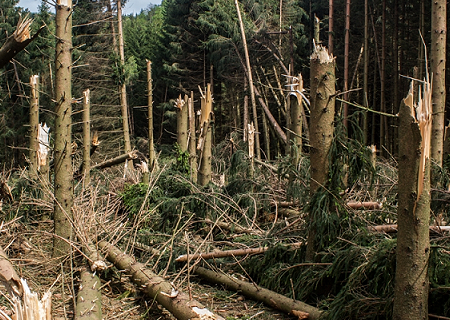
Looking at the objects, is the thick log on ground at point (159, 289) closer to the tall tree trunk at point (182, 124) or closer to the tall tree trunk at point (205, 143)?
the tall tree trunk at point (205, 143)

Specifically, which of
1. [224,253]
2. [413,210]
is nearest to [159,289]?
[224,253]

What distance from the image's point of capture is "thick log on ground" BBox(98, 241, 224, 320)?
11.3 feet

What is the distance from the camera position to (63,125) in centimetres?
539

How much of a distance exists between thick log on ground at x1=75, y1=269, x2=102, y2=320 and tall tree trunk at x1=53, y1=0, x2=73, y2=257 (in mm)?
1031

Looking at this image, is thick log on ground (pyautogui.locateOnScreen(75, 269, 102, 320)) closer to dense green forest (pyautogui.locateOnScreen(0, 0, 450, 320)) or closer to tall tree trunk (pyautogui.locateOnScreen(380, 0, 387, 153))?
dense green forest (pyautogui.locateOnScreen(0, 0, 450, 320))

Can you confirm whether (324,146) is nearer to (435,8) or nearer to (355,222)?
(355,222)

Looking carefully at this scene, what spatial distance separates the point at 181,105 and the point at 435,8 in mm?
5238

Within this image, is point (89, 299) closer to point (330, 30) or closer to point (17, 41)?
point (17, 41)

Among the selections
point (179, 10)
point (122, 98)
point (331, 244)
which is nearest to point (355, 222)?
point (331, 244)

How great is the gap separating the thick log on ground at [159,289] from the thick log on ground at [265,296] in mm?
706

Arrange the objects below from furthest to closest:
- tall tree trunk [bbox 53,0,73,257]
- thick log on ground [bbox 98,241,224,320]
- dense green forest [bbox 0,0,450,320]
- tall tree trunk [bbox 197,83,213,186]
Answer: tall tree trunk [bbox 197,83,213,186]
tall tree trunk [bbox 53,0,73,257]
thick log on ground [bbox 98,241,224,320]
dense green forest [bbox 0,0,450,320]

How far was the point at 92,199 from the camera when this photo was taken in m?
5.60

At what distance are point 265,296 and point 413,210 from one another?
6.65 feet

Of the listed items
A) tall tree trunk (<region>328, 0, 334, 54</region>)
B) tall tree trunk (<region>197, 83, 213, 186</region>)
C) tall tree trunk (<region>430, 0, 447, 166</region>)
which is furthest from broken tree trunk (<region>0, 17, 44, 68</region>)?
tall tree trunk (<region>328, 0, 334, 54</region>)
